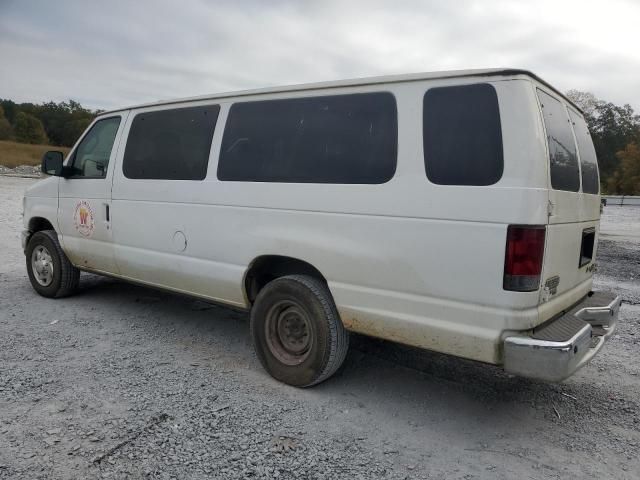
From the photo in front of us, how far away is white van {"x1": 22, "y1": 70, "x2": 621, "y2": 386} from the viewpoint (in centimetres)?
279

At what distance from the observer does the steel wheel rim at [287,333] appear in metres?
3.71

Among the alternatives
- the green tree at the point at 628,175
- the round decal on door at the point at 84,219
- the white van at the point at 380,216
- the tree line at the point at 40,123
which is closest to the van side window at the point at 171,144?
the white van at the point at 380,216

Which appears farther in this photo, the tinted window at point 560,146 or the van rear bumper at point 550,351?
the tinted window at point 560,146

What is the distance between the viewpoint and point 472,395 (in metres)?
3.70

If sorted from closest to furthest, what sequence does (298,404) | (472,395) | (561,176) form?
(561,176) → (298,404) → (472,395)

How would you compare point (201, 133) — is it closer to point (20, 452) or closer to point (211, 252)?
point (211, 252)

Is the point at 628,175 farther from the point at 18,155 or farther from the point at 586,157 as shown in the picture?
the point at 18,155

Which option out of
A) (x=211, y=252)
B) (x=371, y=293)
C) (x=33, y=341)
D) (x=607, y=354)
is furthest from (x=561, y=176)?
(x=33, y=341)

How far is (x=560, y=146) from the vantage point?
319 cm

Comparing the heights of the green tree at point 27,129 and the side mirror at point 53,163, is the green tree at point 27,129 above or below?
above

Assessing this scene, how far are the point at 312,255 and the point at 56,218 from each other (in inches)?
143

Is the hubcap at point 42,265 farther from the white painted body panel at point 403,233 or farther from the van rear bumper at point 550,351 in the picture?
the van rear bumper at point 550,351

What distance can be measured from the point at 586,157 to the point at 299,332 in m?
2.55

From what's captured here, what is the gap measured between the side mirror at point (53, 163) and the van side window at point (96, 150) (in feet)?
0.48
